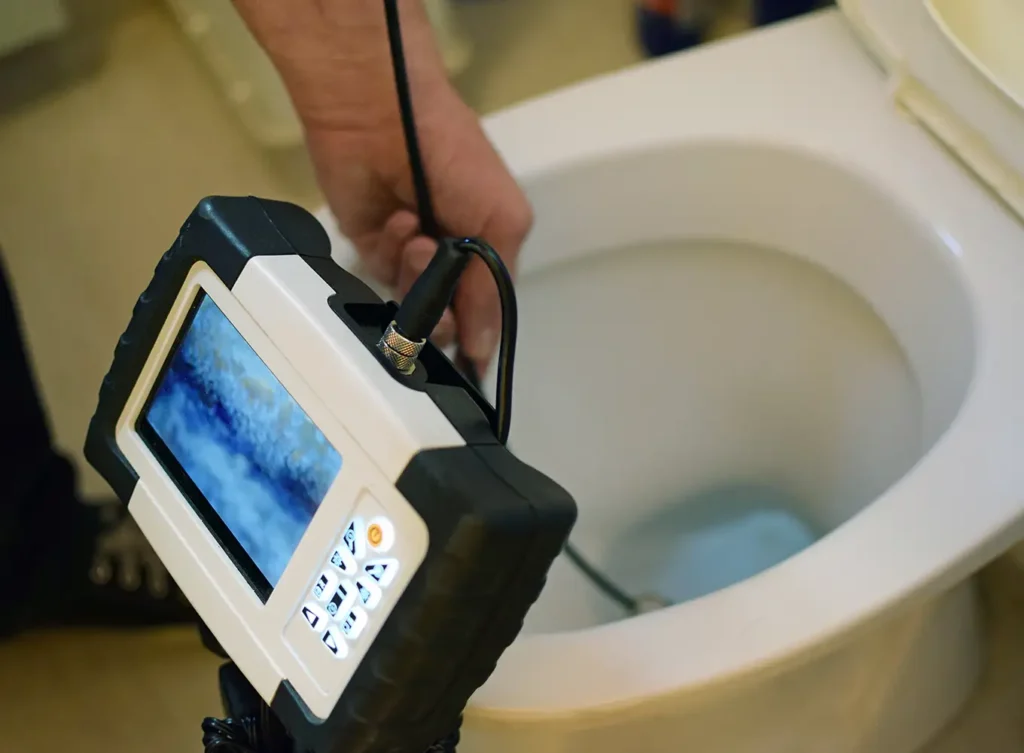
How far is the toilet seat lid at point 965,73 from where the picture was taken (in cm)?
53

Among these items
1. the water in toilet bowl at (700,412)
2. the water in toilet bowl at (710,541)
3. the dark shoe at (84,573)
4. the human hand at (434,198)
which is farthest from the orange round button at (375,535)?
the dark shoe at (84,573)

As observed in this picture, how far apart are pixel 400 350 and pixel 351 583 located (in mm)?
83

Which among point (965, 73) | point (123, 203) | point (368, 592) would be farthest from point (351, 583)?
point (123, 203)

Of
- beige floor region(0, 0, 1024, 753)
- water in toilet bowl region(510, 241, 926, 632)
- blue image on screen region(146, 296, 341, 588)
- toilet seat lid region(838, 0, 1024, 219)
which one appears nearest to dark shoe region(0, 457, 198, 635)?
beige floor region(0, 0, 1024, 753)

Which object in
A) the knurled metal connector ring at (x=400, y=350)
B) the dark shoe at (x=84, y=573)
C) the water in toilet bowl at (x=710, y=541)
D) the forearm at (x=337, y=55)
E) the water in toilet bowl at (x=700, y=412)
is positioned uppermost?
the forearm at (x=337, y=55)

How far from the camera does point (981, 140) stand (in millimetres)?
568

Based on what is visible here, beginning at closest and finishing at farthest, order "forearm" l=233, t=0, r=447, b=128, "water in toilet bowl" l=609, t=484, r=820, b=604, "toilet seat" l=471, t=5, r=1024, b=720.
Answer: "toilet seat" l=471, t=5, r=1024, b=720
"forearm" l=233, t=0, r=447, b=128
"water in toilet bowl" l=609, t=484, r=820, b=604

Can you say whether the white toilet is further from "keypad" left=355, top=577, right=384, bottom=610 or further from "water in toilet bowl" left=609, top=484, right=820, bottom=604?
"keypad" left=355, top=577, right=384, bottom=610

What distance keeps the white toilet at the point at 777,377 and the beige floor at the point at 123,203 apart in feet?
0.80

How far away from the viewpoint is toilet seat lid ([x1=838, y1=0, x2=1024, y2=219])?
53cm

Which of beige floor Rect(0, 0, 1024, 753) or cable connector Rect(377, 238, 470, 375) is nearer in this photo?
cable connector Rect(377, 238, 470, 375)

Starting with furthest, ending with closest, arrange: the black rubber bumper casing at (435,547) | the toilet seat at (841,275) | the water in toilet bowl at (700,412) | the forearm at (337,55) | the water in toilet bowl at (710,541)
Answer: the water in toilet bowl at (710,541), the water in toilet bowl at (700,412), the forearm at (337,55), the toilet seat at (841,275), the black rubber bumper casing at (435,547)

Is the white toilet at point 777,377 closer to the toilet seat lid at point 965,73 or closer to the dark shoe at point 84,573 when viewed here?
the toilet seat lid at point 965,73

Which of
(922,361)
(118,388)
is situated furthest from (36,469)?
(922,361)
